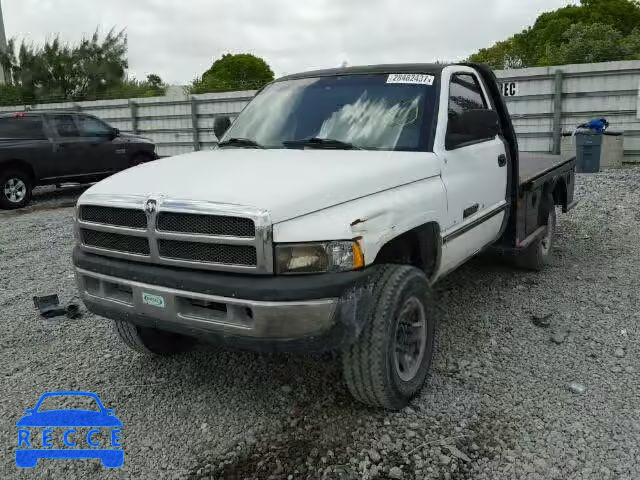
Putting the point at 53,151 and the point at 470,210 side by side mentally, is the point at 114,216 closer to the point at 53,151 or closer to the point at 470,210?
the point at 470,210

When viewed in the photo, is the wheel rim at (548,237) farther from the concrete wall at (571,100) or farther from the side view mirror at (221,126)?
the concrete wall at (571,100)

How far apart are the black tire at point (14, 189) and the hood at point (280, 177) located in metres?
8.36

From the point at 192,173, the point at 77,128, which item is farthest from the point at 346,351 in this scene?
the point at 77,128

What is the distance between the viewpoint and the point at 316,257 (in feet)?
8.85

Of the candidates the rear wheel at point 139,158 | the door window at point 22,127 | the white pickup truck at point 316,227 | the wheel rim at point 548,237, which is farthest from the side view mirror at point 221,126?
the rear wheel at point 139,158

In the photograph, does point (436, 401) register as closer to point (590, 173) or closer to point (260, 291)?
point (260, 291)

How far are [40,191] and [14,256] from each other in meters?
6.66

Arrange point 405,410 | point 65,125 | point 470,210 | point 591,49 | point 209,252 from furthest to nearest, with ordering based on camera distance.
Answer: point 591,49
point 65,125
point 470,210
point 405,410
point 209,252

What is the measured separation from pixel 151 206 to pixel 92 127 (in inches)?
399

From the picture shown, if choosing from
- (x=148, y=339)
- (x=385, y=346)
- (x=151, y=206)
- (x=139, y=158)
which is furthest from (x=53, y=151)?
(x=385, y=346)

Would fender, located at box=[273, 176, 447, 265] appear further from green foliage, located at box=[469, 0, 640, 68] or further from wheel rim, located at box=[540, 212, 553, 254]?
green foliage, located at box=[469, 0, 640, 68]

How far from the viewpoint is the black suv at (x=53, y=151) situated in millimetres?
10781

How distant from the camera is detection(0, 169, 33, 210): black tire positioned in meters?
10.7

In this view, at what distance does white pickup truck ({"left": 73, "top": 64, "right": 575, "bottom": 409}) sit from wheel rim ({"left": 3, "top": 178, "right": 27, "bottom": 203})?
8.12 metres
